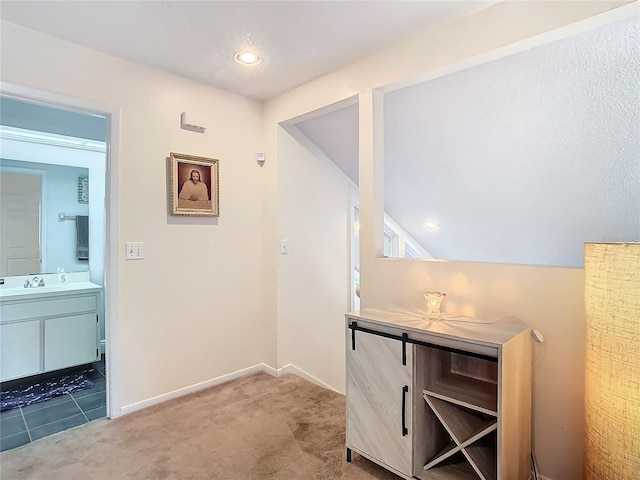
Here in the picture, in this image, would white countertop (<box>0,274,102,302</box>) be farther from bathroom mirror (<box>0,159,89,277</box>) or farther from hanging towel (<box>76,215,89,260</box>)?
hanging towel (<box>76,215,89,260</box>)

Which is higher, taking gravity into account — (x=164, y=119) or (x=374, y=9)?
(x=374, y=9)

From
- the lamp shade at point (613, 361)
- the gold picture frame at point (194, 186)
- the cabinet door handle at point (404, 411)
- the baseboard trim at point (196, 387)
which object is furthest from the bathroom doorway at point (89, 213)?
the lamp shade at point (613, 361)

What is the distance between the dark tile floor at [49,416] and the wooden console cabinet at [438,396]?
182 centimetres

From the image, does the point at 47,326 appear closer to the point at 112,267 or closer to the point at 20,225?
the point at 20,225

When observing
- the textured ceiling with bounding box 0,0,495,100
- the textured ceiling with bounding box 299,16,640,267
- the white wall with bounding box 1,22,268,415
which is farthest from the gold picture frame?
the textured ceiling with bounding box 299,16,640,267

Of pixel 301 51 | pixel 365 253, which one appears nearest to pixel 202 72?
pixel 301 51

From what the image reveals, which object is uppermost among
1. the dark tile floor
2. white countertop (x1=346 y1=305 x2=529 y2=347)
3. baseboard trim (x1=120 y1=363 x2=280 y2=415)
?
white countertop (x1=346 y1=305 x2=529 y2=347)

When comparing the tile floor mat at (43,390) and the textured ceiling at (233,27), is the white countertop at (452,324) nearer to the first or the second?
the textured ceiling at (233,27)

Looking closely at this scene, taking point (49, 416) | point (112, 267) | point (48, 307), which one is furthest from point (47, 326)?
point (112, 267)

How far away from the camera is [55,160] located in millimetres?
3564

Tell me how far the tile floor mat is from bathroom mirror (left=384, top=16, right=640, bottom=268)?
3182 millimetres

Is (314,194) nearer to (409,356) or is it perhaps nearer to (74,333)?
(409,356)

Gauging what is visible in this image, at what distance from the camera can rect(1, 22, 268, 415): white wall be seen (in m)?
2.20

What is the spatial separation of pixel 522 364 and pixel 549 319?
252mm
